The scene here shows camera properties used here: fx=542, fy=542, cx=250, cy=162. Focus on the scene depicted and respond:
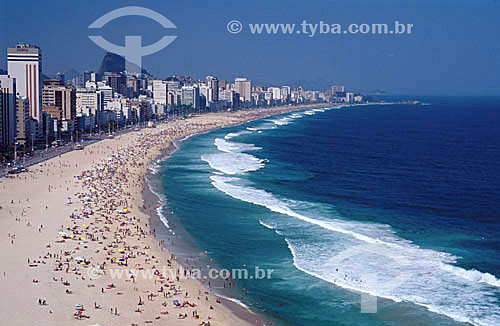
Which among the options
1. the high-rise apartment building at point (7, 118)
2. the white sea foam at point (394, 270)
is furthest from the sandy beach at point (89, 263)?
the high-rise apartment building at point (7, 118)

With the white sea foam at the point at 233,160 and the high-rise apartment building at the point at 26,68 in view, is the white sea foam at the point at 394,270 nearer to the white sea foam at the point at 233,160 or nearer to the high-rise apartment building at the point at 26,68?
the white sea foam at the point at 233,160

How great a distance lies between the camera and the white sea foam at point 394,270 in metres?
23.8

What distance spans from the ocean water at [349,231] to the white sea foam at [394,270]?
0.18ft

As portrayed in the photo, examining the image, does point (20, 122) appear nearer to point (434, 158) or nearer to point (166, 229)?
point (166, 229)

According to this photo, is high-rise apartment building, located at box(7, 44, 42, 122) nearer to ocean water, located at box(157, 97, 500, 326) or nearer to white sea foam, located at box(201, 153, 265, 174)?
ocean water, located at box(157, 97, 500, 326)

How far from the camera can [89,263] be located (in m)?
28.0

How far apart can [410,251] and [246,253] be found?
360 inches

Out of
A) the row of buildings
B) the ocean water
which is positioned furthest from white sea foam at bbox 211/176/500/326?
the row of buildings

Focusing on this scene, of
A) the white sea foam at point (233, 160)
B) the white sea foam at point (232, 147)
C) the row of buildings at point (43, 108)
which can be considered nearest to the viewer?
the white sea foam at point (233, 160)

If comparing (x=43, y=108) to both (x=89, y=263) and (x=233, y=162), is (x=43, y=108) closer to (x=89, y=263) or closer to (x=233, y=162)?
(x=233, y=162)

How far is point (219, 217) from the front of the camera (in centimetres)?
Answer: 3756

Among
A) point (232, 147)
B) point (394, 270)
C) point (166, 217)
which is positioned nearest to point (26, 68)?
point (232, 147)

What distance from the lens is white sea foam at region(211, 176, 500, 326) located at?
23.8 m

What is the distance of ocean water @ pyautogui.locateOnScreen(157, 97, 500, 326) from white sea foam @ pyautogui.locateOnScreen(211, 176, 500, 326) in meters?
0.05
